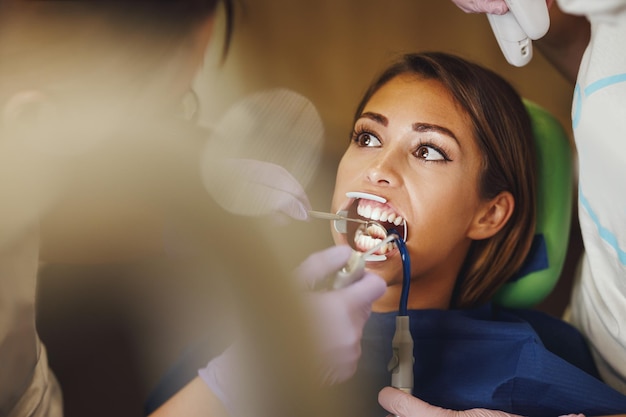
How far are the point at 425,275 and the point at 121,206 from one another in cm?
44

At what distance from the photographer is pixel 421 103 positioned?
909mm

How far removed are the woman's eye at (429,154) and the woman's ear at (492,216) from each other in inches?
4.6

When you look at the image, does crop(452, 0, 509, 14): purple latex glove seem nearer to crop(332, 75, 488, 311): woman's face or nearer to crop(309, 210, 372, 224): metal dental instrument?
crop(332, 75, 488, 311): woman's face

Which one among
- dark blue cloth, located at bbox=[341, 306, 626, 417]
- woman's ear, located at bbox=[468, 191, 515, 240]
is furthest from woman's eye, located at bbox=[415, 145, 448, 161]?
dark blue cloth, located at bbox=[341, 306, 626, 417]

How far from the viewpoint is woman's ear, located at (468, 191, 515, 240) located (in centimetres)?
97

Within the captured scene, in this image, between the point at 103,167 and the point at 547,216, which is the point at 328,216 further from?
the point at 547,216

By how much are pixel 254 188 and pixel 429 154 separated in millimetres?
252

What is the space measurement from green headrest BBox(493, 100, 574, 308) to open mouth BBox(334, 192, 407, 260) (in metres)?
0.29

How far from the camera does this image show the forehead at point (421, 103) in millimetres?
907

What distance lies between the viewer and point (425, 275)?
95 centimetres

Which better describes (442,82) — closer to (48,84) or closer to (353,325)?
(353,325)

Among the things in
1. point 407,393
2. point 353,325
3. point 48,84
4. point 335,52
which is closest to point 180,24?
point 48,84

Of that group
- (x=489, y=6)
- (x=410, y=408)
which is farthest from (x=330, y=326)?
A: (x=489, y=6)

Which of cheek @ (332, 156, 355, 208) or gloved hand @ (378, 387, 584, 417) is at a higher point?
cheek @ (332, 156, 355, 208)
